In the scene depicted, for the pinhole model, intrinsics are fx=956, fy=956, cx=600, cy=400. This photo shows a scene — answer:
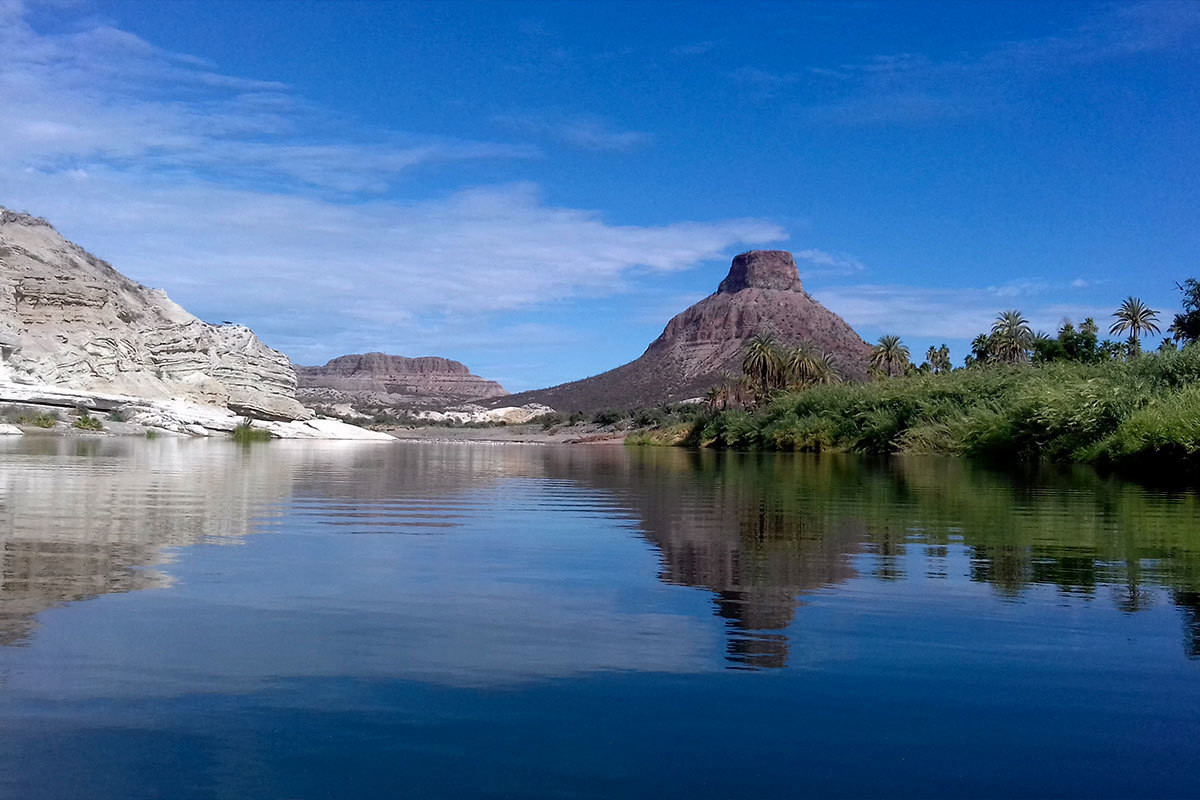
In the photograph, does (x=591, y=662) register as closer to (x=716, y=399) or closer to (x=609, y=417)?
(x=716, y=399)

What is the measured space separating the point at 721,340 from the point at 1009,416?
102 meters

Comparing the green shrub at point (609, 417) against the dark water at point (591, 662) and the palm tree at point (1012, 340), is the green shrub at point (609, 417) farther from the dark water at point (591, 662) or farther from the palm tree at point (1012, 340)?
the dark water at point (591, 662)

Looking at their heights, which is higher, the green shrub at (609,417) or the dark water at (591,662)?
the green shrub at (609,417)

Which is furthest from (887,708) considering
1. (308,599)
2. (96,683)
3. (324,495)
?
(324,495)

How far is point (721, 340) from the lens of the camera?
13800 centimetres

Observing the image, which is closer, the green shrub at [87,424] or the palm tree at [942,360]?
the green shrub at [87,424]

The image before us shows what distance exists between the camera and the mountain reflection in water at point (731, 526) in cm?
653

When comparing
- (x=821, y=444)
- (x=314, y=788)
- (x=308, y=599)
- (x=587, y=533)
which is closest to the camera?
(x=314, y=788)

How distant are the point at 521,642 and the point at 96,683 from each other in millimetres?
2018

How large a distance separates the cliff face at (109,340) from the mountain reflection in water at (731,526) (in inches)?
1398

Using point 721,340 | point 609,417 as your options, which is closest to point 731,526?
point 609,417

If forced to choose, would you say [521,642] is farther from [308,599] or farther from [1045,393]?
[1045,393]

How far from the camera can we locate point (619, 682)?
14.4ft

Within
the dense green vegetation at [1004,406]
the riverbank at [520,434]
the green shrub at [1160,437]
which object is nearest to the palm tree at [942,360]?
the dense green vegetation at [1004,406]
